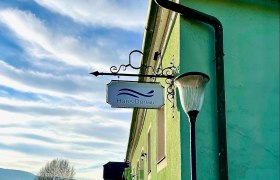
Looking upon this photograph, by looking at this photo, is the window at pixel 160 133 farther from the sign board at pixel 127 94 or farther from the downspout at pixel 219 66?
the downspout at pixel 219 66

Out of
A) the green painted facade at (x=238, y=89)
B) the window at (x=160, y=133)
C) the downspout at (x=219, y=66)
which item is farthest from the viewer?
the window at (x=160, y=133)

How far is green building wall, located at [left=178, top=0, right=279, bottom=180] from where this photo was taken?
5164 mm

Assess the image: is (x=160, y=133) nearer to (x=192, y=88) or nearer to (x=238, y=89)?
(x=238, y=89)

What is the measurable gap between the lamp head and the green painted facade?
0.89 meters

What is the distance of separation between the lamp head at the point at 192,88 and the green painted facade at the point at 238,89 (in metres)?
0.89

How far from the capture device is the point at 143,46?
7.59 m

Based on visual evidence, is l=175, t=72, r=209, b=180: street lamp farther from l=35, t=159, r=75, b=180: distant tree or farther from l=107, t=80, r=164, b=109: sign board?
l=35, t=159, r=75, b=180: distant tree

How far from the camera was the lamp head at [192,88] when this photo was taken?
14.1 ft

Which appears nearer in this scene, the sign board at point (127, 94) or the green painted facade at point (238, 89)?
the green painted facade at point (238, 89)

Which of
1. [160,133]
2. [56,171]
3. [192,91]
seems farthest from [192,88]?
[56,171]

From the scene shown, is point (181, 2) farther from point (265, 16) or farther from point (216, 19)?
point (265, 16)

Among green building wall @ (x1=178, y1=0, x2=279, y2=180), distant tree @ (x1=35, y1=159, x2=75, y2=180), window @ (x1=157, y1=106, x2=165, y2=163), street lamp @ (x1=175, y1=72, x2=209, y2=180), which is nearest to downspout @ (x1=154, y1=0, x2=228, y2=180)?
green building wall @ (x1=178, y1=0, x2=279, y2=180)

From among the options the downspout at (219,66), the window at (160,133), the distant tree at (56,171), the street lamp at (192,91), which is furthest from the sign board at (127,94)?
the distant tree at (56,171)

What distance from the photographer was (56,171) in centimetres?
7356
